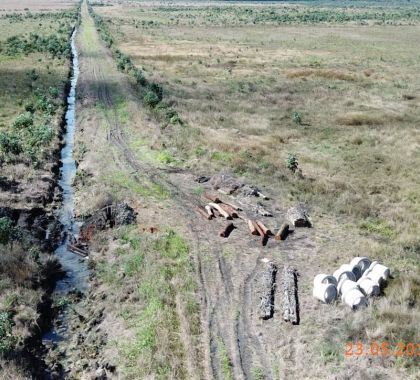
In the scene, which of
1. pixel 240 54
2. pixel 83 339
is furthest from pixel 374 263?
pixel 240 54

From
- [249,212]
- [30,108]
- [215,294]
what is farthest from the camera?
[30,108]

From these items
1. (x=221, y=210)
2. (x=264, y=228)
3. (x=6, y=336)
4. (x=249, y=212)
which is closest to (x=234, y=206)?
(x=249, y=212)

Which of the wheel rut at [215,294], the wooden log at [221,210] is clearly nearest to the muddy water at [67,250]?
the wheel rut at [215,294]

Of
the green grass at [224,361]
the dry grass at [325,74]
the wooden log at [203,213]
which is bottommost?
the green grass at [224,361]

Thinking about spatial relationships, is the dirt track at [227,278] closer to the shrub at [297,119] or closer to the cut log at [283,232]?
the cut log at [283,232]

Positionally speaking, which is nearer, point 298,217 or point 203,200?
point 298,217

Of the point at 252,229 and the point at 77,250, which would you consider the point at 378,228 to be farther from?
the point at 77,250

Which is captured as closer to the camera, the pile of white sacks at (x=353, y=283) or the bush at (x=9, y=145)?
the pile of white sacks at (x=353, y=283)
